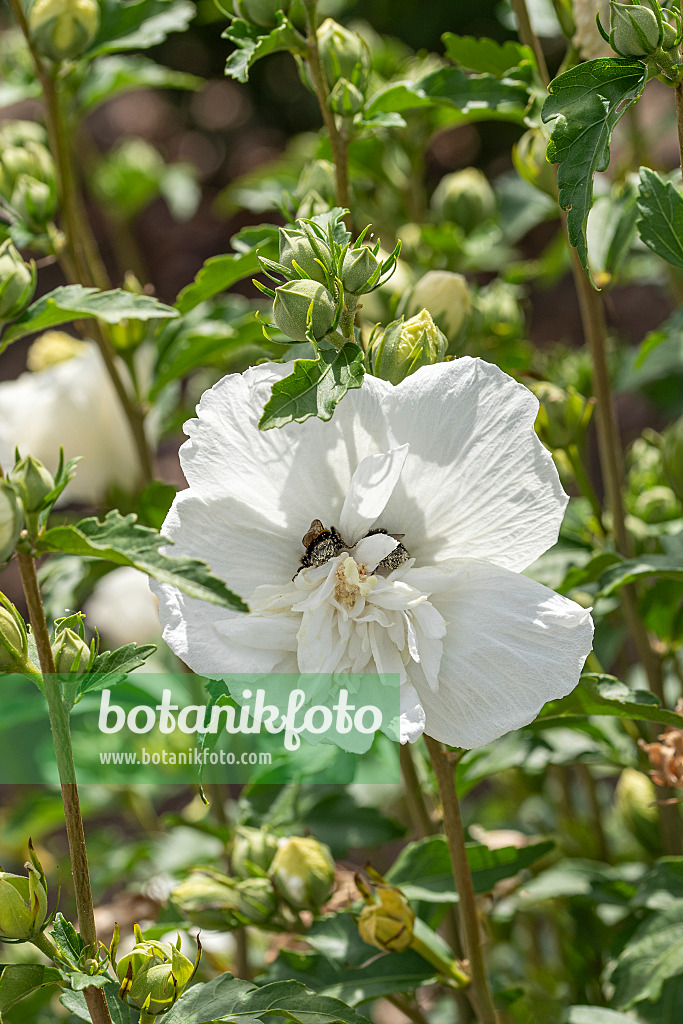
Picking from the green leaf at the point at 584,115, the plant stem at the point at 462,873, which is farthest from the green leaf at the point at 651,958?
the green leaf at the point at 584,115

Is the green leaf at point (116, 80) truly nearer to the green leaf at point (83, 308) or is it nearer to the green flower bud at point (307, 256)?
the green leaf at point (83, 308)

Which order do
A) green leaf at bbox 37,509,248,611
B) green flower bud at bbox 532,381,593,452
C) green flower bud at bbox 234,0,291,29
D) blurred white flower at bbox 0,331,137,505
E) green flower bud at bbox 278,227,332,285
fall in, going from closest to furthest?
1. green leaf at bbox 37,509,248,611
2. green flower bud at bbox 278,227,332,285
3. green flower bud at bbox 234,0,291,29
4. green flower bud at bbox 532,381,593,452
5. blurred white flower at bbox 0,331,137,505

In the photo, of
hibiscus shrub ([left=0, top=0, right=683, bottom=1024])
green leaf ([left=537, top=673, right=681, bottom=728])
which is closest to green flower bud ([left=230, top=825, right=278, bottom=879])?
hibiscus shrub ([left=0, top=0, right=683, bottom=1024])

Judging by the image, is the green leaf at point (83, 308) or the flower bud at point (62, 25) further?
the flower bud at point (62, 25)

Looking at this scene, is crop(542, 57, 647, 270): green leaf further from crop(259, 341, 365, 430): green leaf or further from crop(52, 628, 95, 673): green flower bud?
crop(52, 628, 95, 673): green flower bud

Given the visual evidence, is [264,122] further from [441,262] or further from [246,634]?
[246,634]

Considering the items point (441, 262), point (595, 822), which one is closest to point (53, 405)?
point (441, 262)

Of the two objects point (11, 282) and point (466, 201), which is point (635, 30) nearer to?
point (11, 282)
